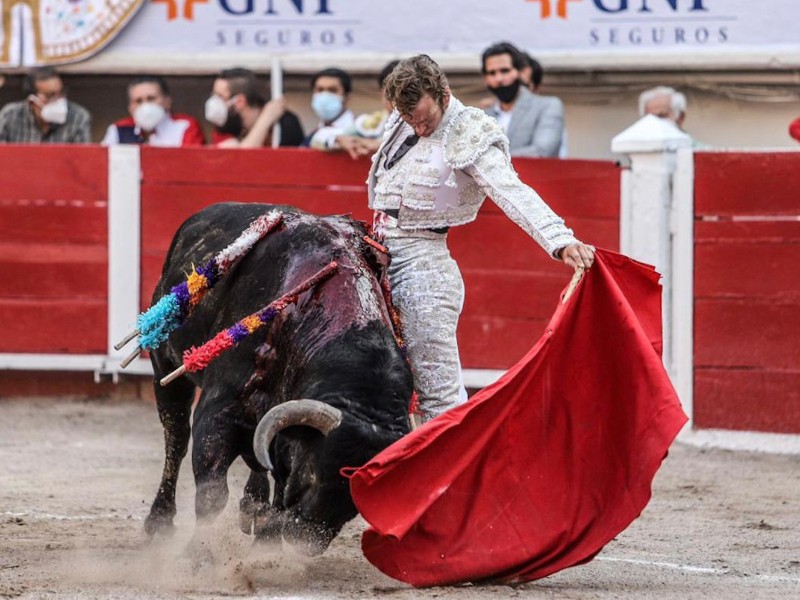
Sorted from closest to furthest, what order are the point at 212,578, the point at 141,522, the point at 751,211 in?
the point at 212,578
the point at 141,522
the point at 751,211

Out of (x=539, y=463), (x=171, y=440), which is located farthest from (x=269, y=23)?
(x=539, y=463)

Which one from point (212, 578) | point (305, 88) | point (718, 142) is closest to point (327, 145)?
point (305, 88)

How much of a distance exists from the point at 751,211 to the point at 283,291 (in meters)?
2.72

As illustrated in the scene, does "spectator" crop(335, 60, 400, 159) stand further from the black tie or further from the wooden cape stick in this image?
the wooden cape stick

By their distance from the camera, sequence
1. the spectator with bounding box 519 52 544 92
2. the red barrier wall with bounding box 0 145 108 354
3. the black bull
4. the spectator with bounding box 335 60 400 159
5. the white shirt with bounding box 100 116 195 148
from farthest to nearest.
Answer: the white shirt with bounding box 100 116 195 148
the red barrier wall with bounding box 0 145 108 354
the spectator with bounding box 519 52 544 92
the spectator with bounding box 335 60 400 159
the black bull

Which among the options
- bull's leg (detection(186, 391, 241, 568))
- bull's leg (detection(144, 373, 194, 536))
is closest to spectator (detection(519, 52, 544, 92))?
bull's leg (detection(144, 373, 194, 536))

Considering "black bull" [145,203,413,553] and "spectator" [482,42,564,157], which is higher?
"spectator" [482,42,564,157]

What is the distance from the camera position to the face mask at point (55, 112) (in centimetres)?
770

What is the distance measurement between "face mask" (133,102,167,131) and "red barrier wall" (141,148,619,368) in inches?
19.4

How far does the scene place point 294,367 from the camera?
3922mm

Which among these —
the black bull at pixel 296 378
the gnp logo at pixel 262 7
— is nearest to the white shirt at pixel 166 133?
the gnp logo at pixel 262 7

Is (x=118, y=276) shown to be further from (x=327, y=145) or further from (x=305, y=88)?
(x=305, y=88)

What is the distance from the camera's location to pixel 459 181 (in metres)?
4.05

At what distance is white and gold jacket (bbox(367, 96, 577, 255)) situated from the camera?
3883 mm
